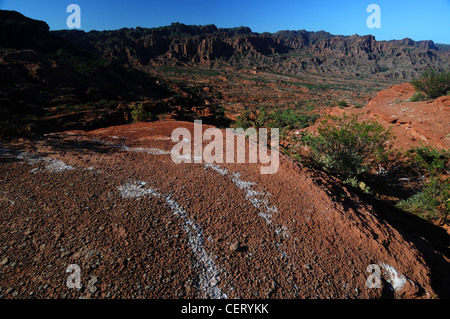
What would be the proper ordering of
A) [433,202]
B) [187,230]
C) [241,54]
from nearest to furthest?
[187,230]
[433,202]
[241,54]

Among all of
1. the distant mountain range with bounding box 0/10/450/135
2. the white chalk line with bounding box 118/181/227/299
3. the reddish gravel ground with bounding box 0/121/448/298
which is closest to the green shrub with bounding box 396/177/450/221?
the reddish gravel ground with bounding box 0/121/448/298

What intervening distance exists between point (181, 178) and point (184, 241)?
1.86 meters

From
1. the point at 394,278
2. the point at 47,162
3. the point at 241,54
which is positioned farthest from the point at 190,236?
the point at 241,54

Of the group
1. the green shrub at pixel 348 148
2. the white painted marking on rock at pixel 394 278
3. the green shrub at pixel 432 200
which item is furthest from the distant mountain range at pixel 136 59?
the green shrub at pixel 432 200

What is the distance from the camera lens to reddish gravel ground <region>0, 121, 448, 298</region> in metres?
2.43

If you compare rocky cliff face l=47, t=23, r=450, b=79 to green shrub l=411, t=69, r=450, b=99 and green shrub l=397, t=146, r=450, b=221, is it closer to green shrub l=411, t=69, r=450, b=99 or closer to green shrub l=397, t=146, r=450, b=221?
green shrub l=411, t=69, r=450, b=99

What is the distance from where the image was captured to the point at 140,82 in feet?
134

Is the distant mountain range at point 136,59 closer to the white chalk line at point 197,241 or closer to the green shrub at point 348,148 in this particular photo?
the white chalk line at point 197,241

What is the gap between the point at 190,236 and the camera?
3029 mm

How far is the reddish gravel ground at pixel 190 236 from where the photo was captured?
7.96ft

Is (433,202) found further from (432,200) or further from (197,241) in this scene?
(197,241)

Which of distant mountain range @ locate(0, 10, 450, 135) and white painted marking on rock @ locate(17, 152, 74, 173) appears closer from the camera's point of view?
white painted marking on rock @ locate(17, 152, 74, 173)

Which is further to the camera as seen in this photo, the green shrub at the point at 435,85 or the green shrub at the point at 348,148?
the green shrub at the point at 435,85
